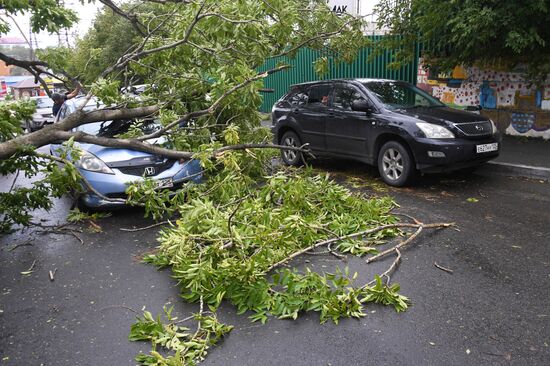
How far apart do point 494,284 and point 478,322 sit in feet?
2.50

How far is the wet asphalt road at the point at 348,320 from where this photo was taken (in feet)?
10.9

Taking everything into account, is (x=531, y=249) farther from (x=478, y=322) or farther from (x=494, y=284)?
(x=478, y=322)

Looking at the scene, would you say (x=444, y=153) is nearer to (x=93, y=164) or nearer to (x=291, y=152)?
(x=291, y=152)

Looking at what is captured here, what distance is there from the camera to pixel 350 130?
8.55 meters

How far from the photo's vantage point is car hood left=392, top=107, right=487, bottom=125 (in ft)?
24.9

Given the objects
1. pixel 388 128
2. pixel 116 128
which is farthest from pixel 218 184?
pixel 388 128

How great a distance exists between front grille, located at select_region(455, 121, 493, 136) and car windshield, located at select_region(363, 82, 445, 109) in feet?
3.58

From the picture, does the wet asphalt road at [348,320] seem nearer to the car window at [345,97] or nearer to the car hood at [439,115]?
the car hood at [439,115]

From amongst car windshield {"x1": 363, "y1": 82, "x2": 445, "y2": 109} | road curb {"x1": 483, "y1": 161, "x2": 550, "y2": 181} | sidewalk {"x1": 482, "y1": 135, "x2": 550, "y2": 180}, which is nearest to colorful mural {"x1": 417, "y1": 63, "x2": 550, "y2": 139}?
sidewalk {"x1": 482, "y1": 135, "x2": 550, "y2": 180}

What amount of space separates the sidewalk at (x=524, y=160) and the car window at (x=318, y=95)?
125 inches

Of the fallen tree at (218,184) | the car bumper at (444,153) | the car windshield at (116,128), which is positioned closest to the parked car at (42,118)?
the car windshield at (116,128)

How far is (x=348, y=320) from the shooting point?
3734 mm

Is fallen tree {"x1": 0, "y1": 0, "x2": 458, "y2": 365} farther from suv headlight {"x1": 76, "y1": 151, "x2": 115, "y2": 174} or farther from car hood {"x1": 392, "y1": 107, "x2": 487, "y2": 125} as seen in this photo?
car hood {"x1": 392, "y1": 107, "x2": 487, "y2": 125}

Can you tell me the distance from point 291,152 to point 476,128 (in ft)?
12.2
